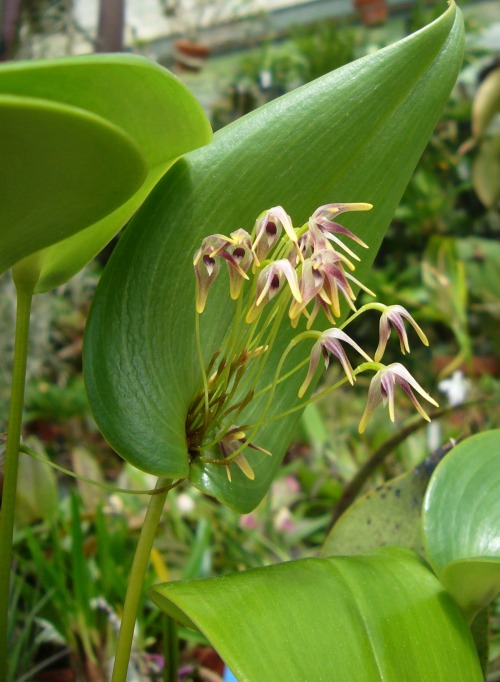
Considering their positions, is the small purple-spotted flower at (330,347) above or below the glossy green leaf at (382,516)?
above

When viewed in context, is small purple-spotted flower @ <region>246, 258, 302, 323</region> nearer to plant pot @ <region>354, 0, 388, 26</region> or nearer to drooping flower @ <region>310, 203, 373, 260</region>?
drooping flower @ <region>310, 203, 373, 260</region>

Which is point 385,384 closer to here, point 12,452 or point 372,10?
point 12,452

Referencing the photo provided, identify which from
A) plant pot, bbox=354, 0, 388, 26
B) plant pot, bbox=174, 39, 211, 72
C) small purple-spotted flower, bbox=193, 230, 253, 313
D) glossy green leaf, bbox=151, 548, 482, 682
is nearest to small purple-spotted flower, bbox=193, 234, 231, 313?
small purple-spotted flower, bbox=193, 230, 253, 313

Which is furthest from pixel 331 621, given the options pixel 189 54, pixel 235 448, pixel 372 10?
pixel 372 10

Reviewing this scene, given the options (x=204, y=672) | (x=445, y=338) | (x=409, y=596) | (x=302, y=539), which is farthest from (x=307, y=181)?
(x=445, y=338)

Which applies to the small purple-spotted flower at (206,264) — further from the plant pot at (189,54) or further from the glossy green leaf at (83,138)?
the plant pot at (189,54)

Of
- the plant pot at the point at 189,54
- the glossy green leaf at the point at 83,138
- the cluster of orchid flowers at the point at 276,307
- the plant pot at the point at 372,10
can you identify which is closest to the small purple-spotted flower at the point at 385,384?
the cluster of orchid flowers at the point at 276,307

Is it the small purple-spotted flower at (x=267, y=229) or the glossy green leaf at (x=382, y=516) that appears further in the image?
the glossy green leaf at (x=382, y=516)
